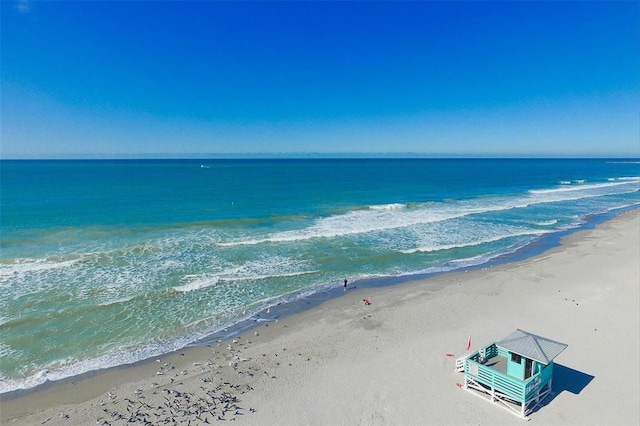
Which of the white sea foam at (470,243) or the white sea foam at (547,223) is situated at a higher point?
the white sea foam at (547,223)

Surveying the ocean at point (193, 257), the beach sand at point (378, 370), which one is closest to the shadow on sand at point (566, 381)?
the beach sand at point (378, 370)

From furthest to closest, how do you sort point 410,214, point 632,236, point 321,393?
point 410,214 → point 632,236 → point 321,393

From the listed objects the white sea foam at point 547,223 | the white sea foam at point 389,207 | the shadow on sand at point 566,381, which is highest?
the white sea foam at point 389,207

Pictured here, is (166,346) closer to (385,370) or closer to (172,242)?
(385,370)

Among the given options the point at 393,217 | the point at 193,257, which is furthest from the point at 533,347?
the point at 393,217

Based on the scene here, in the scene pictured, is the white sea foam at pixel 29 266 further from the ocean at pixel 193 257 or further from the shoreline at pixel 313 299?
the shoreline at pixel 313 299

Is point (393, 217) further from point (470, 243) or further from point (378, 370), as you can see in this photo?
point (378, 370)

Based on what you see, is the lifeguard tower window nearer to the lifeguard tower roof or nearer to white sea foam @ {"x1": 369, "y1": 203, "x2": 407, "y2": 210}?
the lifeguard tower roof

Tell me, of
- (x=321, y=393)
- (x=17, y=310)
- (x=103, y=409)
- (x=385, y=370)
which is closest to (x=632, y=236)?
(x=385, y=370)
